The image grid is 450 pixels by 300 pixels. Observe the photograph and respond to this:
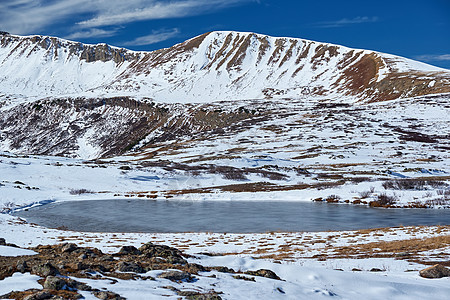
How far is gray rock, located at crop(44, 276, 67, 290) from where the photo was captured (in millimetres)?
9023

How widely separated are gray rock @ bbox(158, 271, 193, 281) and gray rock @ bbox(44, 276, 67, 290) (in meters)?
2.76

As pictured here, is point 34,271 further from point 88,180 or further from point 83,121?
point 83,121

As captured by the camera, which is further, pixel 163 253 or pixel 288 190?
pixel 288 190

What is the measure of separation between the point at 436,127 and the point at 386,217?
98.0m

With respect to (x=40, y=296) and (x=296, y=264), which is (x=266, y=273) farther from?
(x=40, y=296)

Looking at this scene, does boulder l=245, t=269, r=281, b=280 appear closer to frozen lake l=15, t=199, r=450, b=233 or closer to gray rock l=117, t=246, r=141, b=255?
gray rock l=117, t=246, r=141, b=255

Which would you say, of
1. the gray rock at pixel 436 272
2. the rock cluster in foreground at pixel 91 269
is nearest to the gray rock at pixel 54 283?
the rock cluster in foreground at pixel 91 269

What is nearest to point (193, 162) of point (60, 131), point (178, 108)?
point (178, 108)

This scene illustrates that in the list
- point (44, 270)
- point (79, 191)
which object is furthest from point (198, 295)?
point (79, 191)

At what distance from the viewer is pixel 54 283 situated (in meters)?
9.10

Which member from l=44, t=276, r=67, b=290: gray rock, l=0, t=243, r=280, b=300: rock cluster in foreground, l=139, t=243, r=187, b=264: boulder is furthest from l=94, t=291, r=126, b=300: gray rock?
l=139, t=243, r=187, b=264: boulder

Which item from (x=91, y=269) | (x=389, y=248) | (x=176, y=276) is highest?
(x=91, y=269)

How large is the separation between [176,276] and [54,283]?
3.22 m

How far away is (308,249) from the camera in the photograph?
67.3 ft
